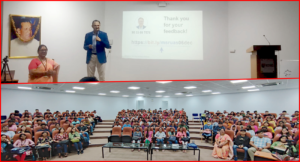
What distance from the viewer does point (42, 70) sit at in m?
2.64

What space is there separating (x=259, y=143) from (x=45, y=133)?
2517mm

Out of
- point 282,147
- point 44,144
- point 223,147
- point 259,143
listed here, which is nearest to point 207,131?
point 223,147

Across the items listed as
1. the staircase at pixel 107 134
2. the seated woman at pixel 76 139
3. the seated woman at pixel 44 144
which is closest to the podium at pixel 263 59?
the staircase at pixel 107 134

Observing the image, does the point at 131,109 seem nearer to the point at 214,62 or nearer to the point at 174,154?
the point at 174,154

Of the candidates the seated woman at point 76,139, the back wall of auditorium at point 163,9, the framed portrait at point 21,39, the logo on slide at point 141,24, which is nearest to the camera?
the seated woman at point 76,139

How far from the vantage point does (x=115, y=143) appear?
2541mm

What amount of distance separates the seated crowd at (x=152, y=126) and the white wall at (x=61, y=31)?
2656 mm

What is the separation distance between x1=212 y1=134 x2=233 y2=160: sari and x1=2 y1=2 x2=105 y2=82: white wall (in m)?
3.52

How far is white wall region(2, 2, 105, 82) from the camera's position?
4480mm

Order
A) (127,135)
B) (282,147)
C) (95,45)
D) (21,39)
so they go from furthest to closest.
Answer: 1. (21,39)
2. (95,45)
3. (127,135)
4. (282,147)

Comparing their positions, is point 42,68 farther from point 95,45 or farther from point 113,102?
point 113,102

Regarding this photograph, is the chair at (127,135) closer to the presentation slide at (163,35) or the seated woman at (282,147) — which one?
the seated woman at (282,147)

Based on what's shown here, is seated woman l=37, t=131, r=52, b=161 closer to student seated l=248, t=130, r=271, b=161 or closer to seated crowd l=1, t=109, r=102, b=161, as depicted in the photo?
seated crowd l=1, t=109, r=102, b=161

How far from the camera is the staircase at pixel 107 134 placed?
2.45m
